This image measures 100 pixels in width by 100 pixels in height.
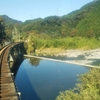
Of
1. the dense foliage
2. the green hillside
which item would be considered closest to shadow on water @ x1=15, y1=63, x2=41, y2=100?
the dense foliage

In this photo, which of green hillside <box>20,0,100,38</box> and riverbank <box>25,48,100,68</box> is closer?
riverbank <box>25,48,100,68</box>

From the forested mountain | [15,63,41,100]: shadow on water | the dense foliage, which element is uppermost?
the forested mountain

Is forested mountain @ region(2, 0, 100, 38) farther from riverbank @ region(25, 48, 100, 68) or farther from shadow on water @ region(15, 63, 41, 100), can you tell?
shadow on water @ region(15, 63, 41, 100)

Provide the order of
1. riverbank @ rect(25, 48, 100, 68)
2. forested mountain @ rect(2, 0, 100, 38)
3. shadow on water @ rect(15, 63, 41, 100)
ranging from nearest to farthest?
shadow on water @ rect(15, 63, 41, 100) < riverbank @ rect(25, 48, 100, 68) < forested mountain @ rect(2, 0, 100, 38)

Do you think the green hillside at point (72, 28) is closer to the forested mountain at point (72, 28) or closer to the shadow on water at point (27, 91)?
the forested mountain at point (72, 28)

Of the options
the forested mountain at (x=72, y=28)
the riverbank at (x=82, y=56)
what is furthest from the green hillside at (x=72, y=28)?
the riverbank at (x=82, y=56)

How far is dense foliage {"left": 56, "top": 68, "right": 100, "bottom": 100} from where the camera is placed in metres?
15.9

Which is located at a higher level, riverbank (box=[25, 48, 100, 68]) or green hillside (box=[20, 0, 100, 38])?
green hillside (box=[20, 0, 100, 38])

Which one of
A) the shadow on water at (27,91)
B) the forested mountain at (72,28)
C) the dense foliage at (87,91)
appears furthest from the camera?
the forested mountain at (72,28)

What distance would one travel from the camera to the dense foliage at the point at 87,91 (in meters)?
15.9

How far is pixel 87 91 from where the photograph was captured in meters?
16.8

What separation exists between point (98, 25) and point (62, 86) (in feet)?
330

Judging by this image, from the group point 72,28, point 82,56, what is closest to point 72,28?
point 72,28

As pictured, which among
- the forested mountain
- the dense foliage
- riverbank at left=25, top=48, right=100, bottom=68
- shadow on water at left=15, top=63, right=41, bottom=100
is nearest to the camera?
the dense foliage
